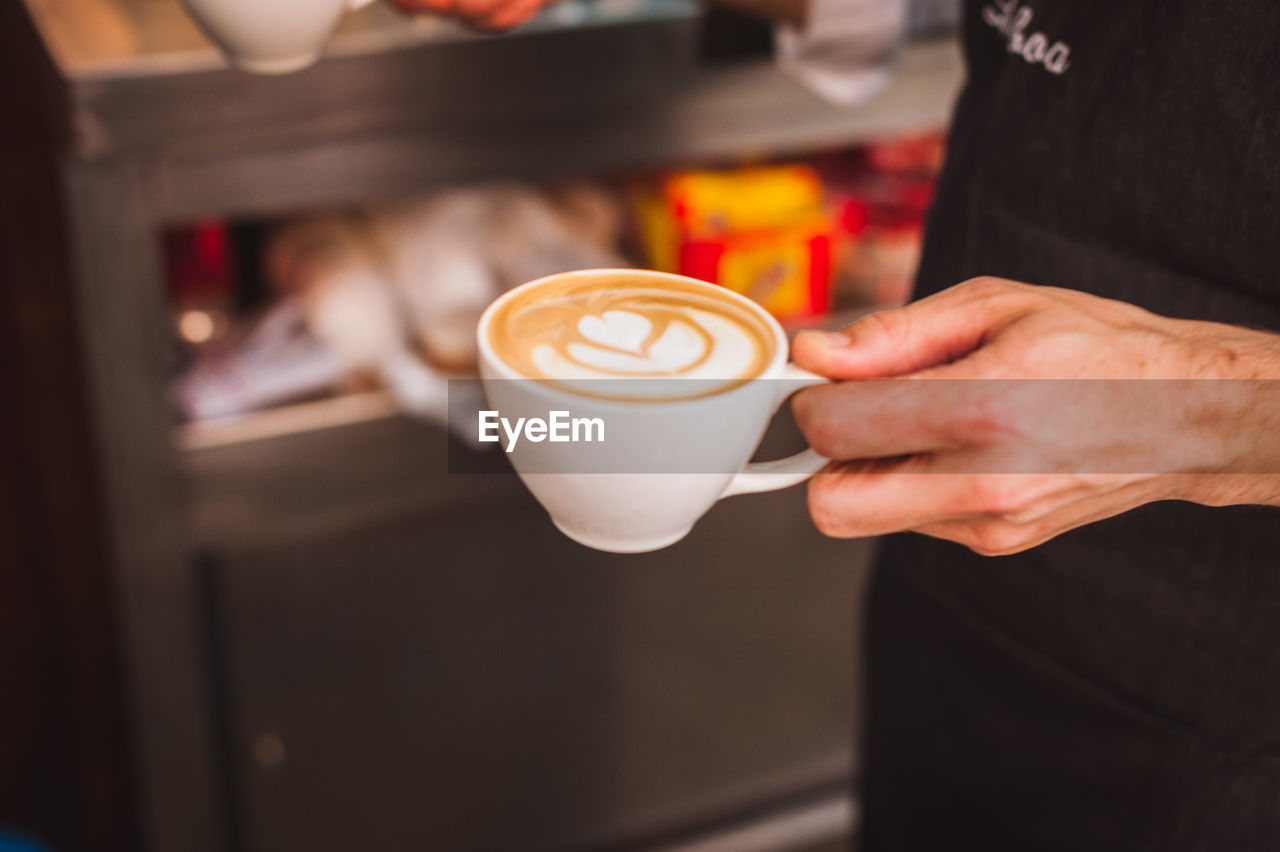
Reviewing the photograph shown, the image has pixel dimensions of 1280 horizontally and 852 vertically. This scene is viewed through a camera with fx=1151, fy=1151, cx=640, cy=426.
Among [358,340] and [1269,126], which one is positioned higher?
[1269,126]

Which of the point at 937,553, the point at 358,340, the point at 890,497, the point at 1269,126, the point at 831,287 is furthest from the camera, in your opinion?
the point at 831,287

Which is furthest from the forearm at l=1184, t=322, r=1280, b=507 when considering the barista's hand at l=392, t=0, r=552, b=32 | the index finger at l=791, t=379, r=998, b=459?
the barista's hand at l=392, t=0, r=552, b=32

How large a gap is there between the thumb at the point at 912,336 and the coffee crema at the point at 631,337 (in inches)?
1.2

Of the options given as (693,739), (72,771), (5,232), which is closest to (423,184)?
(5,232)

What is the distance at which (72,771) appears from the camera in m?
1.72

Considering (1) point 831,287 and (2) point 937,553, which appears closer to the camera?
(2) point 937,553

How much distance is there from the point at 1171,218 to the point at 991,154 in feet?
0.47

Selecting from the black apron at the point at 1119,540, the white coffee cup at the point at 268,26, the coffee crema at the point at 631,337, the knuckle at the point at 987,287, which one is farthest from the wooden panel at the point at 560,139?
the knuckle at the point at 987,287

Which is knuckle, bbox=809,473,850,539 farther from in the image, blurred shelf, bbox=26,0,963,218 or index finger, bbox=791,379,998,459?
blurred shelf, bbox=26,0,963,218

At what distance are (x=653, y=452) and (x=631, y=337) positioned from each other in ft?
0.29

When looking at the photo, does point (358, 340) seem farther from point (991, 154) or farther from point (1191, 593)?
point (1191, 593)

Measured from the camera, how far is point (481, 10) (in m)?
0.88

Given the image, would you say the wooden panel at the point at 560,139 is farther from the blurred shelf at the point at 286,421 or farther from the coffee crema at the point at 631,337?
the coffee crema at the point at 631,337

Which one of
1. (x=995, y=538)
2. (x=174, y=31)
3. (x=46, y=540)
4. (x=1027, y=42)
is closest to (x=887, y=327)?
(x=995, y=538)
